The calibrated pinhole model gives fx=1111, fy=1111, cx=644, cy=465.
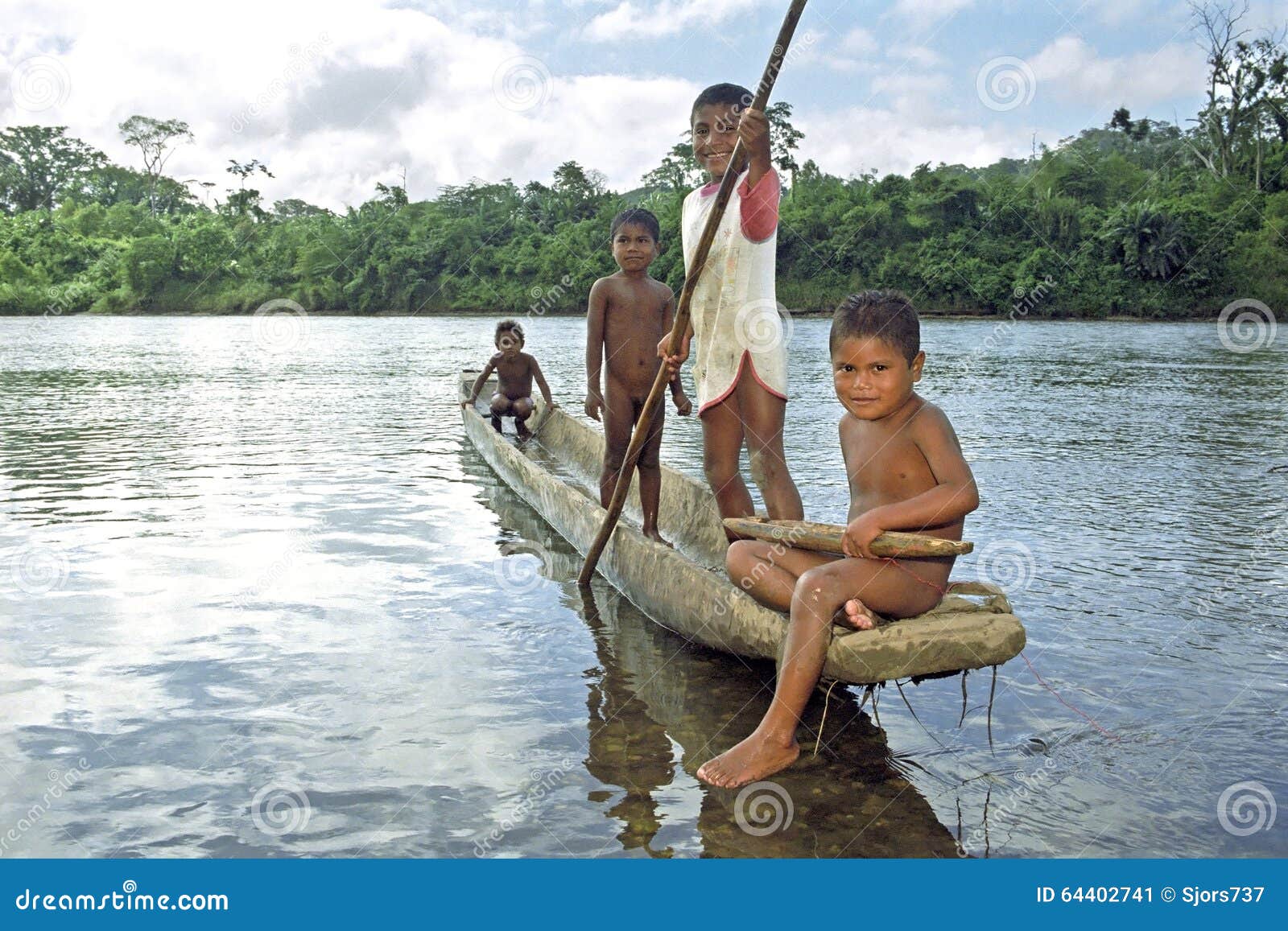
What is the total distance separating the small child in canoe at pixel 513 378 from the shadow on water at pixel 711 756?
4335 millimetres

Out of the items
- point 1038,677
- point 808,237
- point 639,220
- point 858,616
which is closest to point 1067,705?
point 1038,677

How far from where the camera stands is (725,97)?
362cm

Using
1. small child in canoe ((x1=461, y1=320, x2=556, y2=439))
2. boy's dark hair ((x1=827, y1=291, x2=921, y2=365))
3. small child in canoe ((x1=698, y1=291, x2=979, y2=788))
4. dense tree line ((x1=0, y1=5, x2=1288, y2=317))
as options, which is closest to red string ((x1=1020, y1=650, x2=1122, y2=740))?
small child in canoe ((x1=698, y1=291, x2=979, y2=788))

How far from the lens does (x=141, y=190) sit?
197ft

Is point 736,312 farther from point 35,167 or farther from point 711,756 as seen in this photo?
point 35,167

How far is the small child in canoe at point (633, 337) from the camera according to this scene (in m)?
4.36

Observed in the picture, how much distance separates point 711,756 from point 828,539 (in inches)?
26.1

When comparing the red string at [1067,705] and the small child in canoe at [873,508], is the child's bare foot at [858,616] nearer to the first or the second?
the small child in canoe at [873,508]

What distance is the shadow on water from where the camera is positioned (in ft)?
8.04

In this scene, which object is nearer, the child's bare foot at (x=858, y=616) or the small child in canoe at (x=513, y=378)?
the child's bare foot at (x=858, y=616)

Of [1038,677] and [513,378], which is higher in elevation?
[513,378]

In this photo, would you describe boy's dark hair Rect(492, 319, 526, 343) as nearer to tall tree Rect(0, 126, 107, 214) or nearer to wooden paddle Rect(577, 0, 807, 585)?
wooden paddle Rect(577, 0, 807, 585)

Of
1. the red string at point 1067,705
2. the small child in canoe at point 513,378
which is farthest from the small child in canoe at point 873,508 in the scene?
the small child in canoe at point 513,378

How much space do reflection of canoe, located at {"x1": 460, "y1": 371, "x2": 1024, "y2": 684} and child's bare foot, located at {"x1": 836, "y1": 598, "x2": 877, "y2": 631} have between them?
4 centimetres
